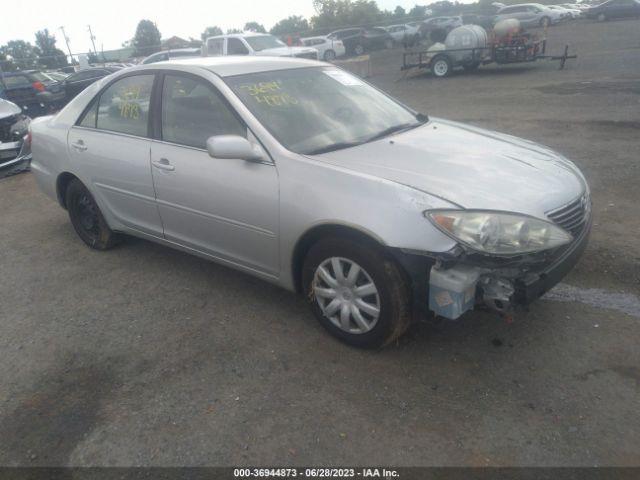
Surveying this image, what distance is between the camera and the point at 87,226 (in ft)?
15.6

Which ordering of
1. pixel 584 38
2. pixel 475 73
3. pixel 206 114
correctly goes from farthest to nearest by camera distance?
pixel 584 38 < pixel 475 73 < pixel 206 114

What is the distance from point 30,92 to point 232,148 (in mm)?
14759

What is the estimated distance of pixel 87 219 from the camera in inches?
186

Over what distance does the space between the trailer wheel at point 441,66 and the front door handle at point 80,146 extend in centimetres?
1387

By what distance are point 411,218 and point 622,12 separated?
34624mm

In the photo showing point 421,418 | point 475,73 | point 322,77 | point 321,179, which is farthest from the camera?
point 475,73

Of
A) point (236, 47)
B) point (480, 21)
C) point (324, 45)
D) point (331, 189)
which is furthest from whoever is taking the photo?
point (480, 21)

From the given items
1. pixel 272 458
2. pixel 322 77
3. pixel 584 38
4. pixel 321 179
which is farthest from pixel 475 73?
pixel 272 458

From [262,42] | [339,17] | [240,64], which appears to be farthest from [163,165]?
[339,17]

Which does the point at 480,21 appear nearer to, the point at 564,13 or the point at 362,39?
the point at 362,39

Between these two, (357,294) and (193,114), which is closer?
(357,294)

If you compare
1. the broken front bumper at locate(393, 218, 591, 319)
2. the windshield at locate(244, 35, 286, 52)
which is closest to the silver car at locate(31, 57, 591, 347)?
the broken front bumper at locate(393, 218, 591, 319)

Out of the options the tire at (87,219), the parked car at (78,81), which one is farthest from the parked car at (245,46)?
the tire at (87,219)

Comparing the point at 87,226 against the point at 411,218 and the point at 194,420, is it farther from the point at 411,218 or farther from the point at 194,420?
the point at 411,218
